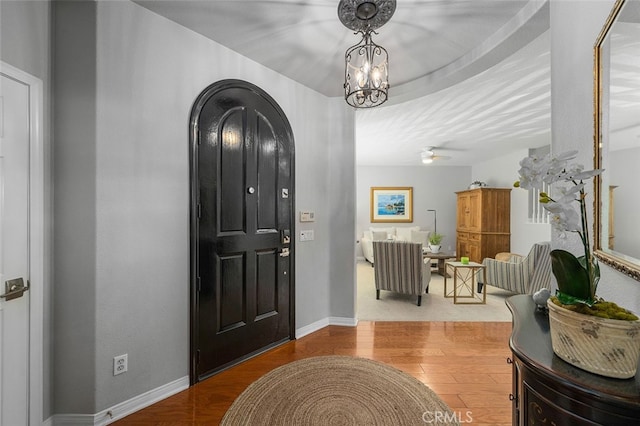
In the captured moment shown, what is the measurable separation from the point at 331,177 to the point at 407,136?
225cm

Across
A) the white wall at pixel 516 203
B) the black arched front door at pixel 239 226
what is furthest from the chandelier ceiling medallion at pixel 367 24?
the white wall at pixel 516 203

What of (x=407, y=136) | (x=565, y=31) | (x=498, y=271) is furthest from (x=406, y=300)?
(x=565, y=31)

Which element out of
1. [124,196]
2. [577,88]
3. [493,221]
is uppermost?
[577,88]

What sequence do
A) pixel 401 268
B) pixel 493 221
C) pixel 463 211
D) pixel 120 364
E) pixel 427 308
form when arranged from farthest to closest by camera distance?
pixel 463 211 < pixel 493 221 < pixel 401 268 < pixel 427 308 < pixel 120 364

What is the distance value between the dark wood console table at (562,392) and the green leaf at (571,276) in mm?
191

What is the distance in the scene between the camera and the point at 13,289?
1.49 metres

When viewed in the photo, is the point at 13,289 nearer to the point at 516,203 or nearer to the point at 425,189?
the point at 516,203

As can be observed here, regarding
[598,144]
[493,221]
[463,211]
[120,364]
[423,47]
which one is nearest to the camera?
[598,144]

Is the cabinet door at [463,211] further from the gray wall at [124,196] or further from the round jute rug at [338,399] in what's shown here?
the gray wall at [124,196]

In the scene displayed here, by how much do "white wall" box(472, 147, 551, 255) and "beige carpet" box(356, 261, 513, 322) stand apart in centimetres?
153

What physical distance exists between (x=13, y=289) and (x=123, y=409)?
97cm

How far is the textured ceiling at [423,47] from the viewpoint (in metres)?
1.92

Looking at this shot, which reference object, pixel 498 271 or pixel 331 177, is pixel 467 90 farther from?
pixel 498 271

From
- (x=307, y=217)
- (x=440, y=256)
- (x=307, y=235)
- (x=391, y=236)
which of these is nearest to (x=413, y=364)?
(x=307, y=235)
